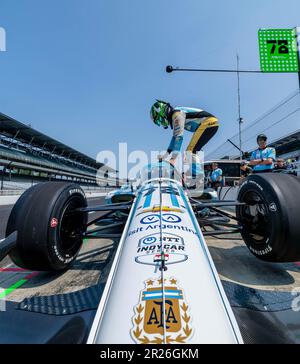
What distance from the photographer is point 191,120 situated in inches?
211

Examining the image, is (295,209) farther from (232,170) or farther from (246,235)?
(232,170)

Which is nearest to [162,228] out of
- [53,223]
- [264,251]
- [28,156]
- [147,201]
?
[147,201]

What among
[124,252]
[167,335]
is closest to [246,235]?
[124,252]

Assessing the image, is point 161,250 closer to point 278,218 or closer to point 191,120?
point 278,218

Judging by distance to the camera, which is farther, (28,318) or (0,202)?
(0,202)

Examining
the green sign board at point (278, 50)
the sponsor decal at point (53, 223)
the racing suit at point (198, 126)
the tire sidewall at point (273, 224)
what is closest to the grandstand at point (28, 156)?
the racing suit at point (198, 126)

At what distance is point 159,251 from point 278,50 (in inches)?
246

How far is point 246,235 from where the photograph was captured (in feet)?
8.30

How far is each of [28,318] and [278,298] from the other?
1.71m

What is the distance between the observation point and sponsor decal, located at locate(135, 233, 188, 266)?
1.36 m

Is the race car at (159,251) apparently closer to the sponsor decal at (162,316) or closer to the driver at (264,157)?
the sponsor decal at (162,316)

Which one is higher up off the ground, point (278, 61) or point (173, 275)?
point (278, 61)
